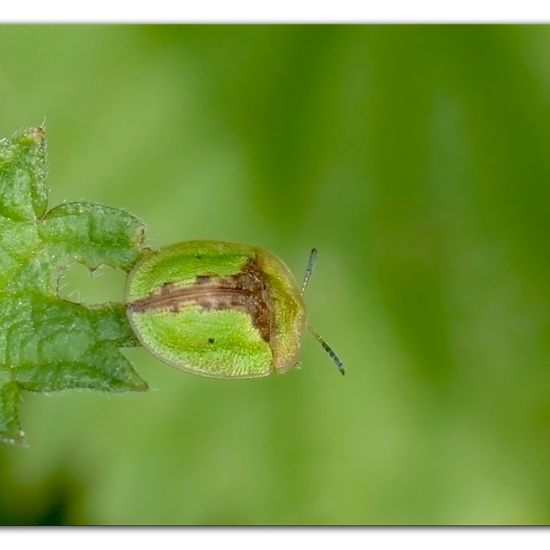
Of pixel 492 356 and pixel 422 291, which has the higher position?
pixel 422 291

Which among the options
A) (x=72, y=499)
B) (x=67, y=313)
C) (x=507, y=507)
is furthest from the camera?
(x=507, y=507)

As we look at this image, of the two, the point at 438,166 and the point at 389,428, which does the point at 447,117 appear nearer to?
the point at 438,166

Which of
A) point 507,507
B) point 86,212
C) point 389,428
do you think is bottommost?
point 507,507

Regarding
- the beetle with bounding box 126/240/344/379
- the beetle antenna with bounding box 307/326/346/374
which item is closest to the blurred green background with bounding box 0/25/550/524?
the beetle antenna with bounding box 307/326/346/374

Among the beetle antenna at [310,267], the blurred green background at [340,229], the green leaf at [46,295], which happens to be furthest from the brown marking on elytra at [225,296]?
the blurred green background at [340,229]

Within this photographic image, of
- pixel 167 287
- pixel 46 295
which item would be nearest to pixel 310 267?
pixel 167 287

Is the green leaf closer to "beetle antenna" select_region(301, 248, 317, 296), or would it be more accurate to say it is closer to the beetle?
the beetle
